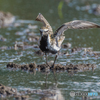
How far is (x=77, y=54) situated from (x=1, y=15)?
6988 mm

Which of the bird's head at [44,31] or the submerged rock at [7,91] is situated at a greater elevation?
the bird's head at [44,31]

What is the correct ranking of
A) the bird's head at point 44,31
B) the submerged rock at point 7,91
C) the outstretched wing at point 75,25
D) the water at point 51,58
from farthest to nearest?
1. the outstretched wing at point 75,25
2. the bird's head at point 44,31
3. the water at point 51,58
4. the submerged rock at point 7,91

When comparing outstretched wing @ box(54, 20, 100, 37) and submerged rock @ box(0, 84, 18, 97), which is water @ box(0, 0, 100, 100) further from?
outstretched wing @ box(54, 20, 100, 37)

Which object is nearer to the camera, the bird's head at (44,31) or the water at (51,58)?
the water at (51,58)

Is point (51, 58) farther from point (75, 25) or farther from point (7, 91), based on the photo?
point (7, 91)

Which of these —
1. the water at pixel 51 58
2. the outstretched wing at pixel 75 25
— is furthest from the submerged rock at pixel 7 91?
the outstretched wing at pixel 75 25

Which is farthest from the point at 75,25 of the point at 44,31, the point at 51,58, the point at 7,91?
the point at 7,91

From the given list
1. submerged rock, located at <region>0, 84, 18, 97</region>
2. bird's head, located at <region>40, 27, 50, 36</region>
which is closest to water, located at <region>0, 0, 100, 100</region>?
submerged rock, located at <region>0, 84, 18, 97</region>

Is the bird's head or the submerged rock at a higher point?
the bird's head

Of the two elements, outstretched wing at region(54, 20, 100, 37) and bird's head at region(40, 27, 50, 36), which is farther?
outstretched wing at region(54, 20, 100, 37)

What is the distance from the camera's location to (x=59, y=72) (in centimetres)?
876

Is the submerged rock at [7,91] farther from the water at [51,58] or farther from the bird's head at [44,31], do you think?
the bird's head at [44,31]

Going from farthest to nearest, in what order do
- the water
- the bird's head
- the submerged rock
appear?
the bird's head < the water < the submerged rock

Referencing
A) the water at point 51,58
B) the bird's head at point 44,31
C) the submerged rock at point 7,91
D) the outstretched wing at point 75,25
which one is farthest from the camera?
the outstretched wing at point 75,25
